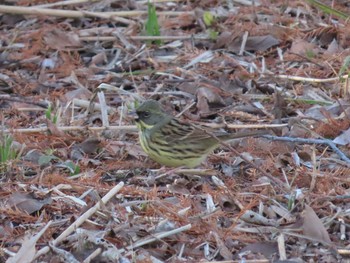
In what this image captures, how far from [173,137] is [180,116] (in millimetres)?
734

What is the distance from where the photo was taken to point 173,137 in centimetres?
701

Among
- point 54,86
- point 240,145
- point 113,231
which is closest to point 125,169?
point 240,145

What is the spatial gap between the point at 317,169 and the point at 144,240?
1590 mm

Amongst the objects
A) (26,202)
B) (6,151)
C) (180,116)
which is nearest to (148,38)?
(180,116)

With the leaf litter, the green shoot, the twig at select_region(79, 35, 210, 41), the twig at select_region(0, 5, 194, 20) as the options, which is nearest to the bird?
the leaf litter

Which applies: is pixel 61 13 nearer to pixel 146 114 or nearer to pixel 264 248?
pixel 146 114

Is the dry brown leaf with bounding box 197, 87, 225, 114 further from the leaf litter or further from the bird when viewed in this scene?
the bird

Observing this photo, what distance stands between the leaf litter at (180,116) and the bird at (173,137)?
0.39 ft

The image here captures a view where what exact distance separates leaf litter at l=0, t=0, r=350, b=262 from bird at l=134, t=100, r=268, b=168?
0.12 meters

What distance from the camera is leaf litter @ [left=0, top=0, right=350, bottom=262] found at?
17.8ft

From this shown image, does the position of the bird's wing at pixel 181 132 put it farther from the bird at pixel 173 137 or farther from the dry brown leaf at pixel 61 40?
the dry brown leaf at pixel 61 40

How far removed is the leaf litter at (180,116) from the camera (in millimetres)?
5414

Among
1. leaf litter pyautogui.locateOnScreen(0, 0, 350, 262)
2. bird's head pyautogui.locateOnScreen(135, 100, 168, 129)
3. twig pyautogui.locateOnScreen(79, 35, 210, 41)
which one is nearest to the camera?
leaf litter pyautogui.locateOnScreen(0, 0, 350, 262)

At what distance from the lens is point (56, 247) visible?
17.2ft
